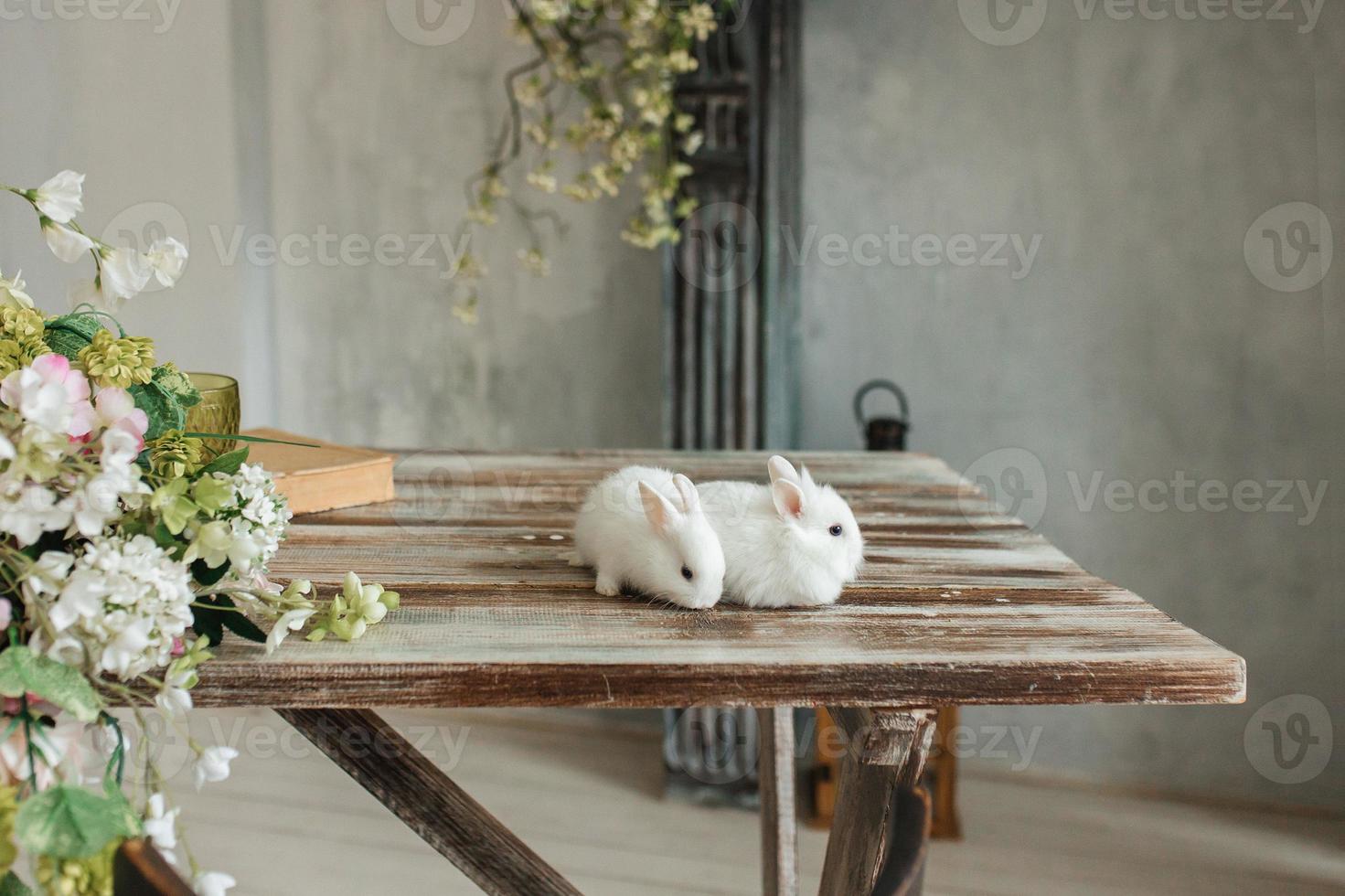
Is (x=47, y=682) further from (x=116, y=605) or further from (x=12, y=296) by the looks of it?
(x=12, y=296)

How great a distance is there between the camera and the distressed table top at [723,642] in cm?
73

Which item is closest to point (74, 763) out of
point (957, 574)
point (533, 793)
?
point (957, 574)

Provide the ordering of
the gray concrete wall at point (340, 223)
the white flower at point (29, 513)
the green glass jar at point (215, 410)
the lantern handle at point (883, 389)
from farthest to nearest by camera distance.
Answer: the gray concrete wall at point (340, 223), the lantern handle at point (883, 389), the green glass jar at point (215, 410), the white flower at point (29, 513)

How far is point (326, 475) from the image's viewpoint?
119cm

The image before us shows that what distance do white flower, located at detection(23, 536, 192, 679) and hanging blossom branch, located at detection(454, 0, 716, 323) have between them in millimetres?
1816

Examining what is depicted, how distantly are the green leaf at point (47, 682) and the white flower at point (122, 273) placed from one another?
0.31 metres

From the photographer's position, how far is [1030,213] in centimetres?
264

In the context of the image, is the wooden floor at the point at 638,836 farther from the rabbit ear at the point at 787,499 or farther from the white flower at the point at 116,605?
the white flower at the point at 116,605

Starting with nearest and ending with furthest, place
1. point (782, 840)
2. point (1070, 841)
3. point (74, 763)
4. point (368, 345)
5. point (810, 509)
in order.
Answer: point (74, 763)
point (810, 509)
point (782, 840)
point (1070, 841)
point (368, 345)

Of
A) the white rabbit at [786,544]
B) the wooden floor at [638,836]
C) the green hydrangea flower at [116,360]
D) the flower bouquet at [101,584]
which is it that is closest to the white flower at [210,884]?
the flower bouquet at [101,584]

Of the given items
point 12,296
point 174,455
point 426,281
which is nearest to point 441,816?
point 174,455

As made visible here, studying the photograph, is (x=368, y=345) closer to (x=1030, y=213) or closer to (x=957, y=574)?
(x=1030, y=213)

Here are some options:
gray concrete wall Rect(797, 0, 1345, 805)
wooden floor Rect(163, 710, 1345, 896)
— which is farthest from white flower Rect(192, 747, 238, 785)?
gray concrete wall Rect(797, 0, 1345, 805)

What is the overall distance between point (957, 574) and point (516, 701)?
1.38 feet
